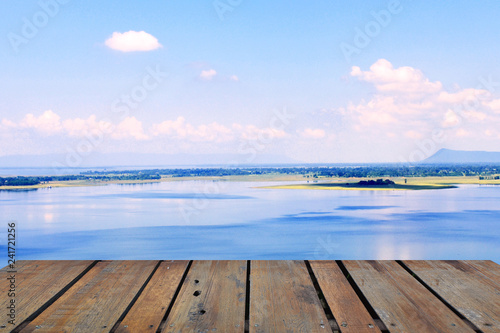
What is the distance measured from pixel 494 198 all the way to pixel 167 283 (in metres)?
12.9

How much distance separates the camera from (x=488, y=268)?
5.88 ft

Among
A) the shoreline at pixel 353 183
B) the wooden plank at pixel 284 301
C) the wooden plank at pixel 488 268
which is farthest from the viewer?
the shoreline at pixel 353 183

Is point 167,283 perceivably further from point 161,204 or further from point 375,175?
point 375,175

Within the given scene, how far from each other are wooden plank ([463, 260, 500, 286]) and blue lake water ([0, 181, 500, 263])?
12.2ft

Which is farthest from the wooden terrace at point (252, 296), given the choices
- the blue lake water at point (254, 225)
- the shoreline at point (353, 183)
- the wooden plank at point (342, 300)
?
the shoreline at point (353, 183)

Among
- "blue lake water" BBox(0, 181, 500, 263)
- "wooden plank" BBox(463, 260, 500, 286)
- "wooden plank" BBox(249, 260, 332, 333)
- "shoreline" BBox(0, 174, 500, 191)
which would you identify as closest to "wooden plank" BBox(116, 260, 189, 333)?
"wooden plank" BBox(249, 260, 332, 333)

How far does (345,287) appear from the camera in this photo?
5.00 ft

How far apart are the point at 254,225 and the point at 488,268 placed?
22.6 feet

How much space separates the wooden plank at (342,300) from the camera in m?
1.22

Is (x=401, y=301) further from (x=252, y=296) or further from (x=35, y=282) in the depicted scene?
(x=35, y=282)

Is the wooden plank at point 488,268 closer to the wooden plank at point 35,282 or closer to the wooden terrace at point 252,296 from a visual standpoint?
the wooden terrace at point 252,296

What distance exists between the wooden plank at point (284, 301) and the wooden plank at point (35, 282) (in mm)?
756

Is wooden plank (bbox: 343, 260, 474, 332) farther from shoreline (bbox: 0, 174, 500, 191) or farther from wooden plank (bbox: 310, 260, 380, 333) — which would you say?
shoreline (bbox: 0, 174, 500, 191)

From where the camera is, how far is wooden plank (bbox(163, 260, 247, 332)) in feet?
4.01
